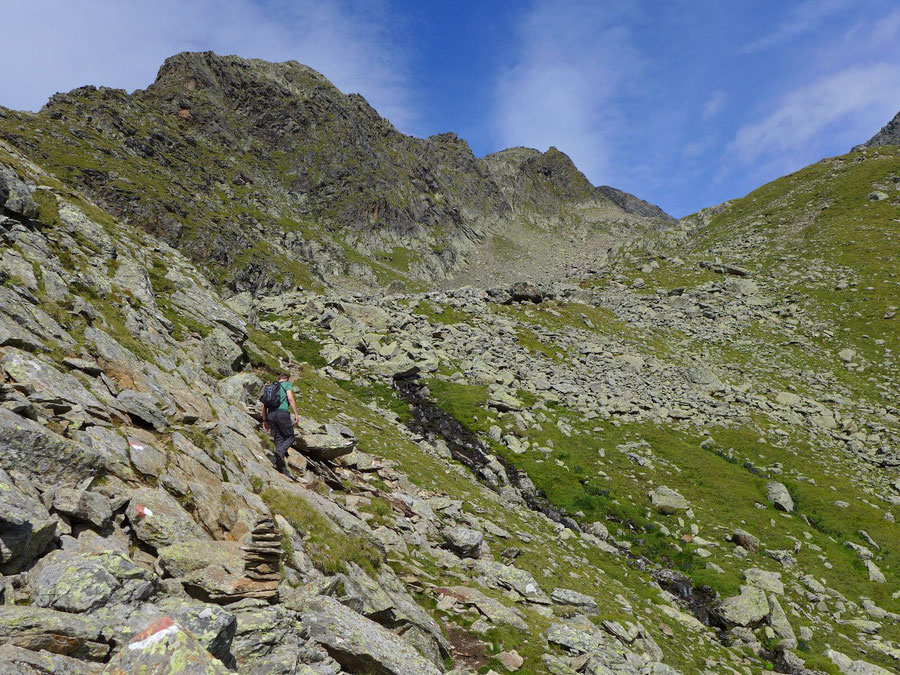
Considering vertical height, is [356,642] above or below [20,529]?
below

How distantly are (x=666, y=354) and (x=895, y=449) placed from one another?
22.3 m

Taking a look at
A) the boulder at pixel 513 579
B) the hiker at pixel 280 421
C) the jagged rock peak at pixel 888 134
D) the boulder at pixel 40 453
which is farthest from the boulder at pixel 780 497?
the jagged rock peak at pixel 888 134

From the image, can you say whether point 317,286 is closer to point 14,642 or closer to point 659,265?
point 659,265

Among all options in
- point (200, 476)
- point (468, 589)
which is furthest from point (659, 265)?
point (200, 476)

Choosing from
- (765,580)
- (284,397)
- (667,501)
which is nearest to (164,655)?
(284,397)

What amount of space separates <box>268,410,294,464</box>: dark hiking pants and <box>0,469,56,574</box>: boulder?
9.21m

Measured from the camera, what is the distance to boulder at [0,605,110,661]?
555 centimetres

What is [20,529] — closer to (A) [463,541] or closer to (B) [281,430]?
(B) [281,430]

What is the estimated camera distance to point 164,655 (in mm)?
5633

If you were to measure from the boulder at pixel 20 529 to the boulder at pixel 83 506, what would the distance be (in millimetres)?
356

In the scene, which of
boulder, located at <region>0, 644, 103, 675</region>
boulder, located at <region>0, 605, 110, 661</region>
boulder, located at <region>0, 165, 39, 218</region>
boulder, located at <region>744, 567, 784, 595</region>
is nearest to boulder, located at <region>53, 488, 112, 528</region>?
boulder, located at <region>0, 605, 110, 661</region>

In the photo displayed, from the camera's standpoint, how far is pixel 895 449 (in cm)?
3903

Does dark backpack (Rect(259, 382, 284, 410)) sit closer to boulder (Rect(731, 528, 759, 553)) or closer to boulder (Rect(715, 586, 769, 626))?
boulder (Rect(715, 586, 769, 626))

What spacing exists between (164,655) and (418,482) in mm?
19899
